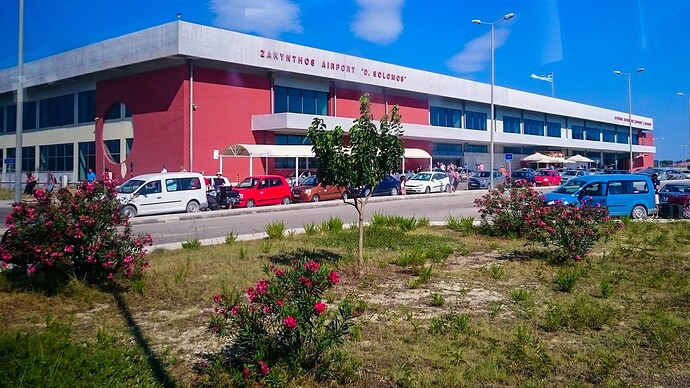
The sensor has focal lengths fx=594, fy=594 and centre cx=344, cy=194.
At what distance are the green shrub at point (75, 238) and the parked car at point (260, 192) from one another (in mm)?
18919

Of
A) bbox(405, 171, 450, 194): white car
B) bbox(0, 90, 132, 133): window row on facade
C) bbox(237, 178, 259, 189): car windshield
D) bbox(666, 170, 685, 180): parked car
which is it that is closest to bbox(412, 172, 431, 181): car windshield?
bbox(405, 171, 450, 194): white car

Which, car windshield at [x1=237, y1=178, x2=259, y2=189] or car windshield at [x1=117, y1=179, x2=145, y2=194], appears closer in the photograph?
car windshield at [x1=117, y1=179, x2=145, y2=194]

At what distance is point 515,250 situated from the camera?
42.6 ft

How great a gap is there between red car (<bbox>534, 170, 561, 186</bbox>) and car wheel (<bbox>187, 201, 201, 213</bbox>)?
31.2 m

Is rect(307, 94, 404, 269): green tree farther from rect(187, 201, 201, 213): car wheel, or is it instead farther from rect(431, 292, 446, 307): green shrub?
rect(187, 201, 201, 213): car wheel

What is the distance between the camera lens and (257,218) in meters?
23.5

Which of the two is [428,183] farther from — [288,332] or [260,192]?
[288,332]

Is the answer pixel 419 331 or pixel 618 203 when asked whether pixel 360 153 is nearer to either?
pixel 419 331

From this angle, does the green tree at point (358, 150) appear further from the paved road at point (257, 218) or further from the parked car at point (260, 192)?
the parked car at point (260, 192)

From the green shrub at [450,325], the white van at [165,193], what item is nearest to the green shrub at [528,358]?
the green shrub at [450,325]

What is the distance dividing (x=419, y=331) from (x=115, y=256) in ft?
14.9

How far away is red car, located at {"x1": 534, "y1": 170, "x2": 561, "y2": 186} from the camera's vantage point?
4878 cm

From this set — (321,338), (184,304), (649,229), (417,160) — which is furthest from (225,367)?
(417,160)

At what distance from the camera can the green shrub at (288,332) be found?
15.5 feet
